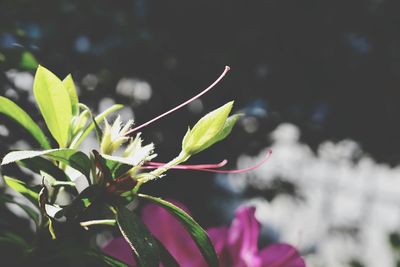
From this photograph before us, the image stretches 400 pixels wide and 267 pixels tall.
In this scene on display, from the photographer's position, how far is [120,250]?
595mm

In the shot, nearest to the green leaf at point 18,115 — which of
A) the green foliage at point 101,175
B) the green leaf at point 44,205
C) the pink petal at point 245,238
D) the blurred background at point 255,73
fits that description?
the green foliage at point 101,175

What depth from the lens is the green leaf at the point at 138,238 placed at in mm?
463

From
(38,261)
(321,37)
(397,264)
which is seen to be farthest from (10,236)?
(321,37)

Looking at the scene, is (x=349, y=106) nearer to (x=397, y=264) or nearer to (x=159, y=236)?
(x=397, y=264)

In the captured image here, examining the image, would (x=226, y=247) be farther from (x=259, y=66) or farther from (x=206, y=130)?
(x=259, y=66)

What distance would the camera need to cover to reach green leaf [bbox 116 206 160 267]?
463 millimetres

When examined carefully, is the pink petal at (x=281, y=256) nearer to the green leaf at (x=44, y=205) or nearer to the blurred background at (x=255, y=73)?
the green leaf at (x=44, y=205)

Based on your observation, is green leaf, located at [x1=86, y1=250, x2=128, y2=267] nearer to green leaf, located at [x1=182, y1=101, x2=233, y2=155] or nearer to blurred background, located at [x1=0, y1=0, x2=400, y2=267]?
green leaf, located at [x1=182, y1=101, x2=233, y2=155]

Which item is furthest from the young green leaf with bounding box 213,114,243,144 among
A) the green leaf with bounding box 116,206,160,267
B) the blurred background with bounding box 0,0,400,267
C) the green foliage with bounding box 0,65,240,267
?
the blurred background with bounding box 0,0,400,267

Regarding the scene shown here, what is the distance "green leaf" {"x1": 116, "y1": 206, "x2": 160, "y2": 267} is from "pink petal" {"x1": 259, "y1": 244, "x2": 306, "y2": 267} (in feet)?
0.67

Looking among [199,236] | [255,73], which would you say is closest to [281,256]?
[199,236]

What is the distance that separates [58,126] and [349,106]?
62.7 inches

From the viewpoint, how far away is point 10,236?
57 centimetres

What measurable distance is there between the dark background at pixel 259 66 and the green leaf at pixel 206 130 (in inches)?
37.6
